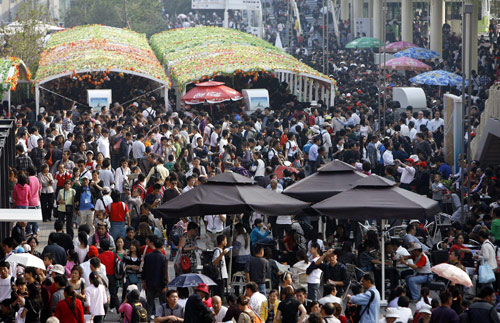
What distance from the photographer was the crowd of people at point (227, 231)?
13180 mm

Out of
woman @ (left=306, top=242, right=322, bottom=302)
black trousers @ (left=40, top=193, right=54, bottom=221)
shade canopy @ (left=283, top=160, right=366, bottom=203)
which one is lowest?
black trousers @ (left=40, top=193, right=54, bottom=221)

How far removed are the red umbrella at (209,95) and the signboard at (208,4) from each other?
33574mm

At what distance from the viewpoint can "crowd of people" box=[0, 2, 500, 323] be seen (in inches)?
519

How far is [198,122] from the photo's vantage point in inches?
1132

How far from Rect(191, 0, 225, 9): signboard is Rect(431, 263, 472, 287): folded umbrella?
2039 inches

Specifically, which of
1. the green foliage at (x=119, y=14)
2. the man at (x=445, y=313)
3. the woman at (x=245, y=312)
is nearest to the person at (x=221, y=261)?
the woman at (x=245, y=312)

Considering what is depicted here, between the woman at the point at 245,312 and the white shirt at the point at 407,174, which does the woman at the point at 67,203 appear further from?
the woman at the point at 245,312

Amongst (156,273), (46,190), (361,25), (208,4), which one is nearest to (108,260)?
(156,273)

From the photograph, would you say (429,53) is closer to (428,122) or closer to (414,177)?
(428,122)

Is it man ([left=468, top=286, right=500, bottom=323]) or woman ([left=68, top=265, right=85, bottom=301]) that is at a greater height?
woman ([left=68, top=265, right=85, bottom=301])

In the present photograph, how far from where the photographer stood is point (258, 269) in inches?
589

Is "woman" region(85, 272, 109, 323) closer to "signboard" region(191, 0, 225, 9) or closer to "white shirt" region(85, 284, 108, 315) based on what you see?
"white shirt" region(85, 284, 108, 315)

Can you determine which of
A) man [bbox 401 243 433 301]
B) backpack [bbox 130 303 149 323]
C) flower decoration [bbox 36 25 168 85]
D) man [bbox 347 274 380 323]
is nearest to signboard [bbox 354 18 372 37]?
flower decoration [bbox 36 25 168 85]

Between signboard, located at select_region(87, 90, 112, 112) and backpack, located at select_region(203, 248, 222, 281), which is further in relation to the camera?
signboard, located at select_region(87, 90, 112, 112)
